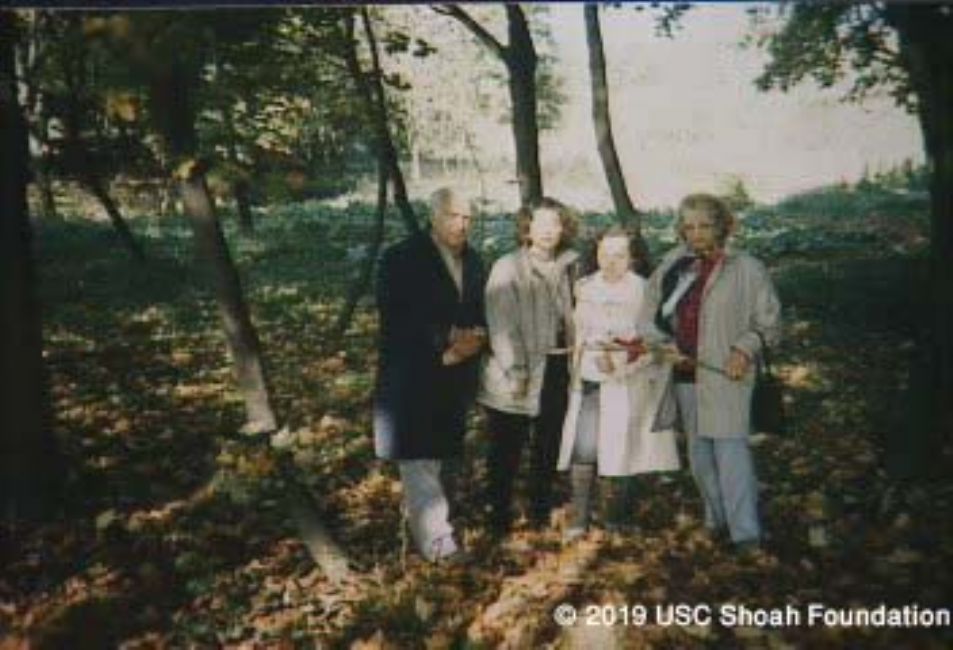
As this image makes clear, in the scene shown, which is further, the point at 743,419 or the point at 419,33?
the point at 419,33

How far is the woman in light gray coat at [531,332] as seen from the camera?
4.68 metres

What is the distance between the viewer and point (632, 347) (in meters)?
4.70

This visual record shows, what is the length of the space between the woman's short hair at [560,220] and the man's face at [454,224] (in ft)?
0.73

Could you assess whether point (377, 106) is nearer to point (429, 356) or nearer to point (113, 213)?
point (429, 356)

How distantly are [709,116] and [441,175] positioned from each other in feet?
3.85

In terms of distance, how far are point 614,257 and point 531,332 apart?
47 cm

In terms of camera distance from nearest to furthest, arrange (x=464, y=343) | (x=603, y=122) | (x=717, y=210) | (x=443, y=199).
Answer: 1. (x=717, y=210)
2. (x=443, y=199)
3. (x=464, y=343)
4. (x=603, y=122)

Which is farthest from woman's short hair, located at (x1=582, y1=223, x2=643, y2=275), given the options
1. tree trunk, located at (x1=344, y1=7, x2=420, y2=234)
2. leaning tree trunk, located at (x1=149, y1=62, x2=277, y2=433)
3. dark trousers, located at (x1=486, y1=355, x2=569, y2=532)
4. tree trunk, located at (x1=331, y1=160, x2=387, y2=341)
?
leaning tree trunk, located at (x1=149, y1=62, x2=277, y2=433)

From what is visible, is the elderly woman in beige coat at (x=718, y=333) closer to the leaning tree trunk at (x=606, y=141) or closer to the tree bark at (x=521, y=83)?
the leaning tree trunk at (x=606, y=141)

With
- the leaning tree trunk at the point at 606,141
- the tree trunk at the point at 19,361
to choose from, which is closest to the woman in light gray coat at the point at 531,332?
the leaning tree trunk at the point at 606,141

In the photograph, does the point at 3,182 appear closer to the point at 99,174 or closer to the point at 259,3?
the point at 99,174

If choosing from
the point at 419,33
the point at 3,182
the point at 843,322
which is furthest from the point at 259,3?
the point at 843,322

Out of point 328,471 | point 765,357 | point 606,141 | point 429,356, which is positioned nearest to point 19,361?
point 328,471

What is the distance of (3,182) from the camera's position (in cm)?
504
